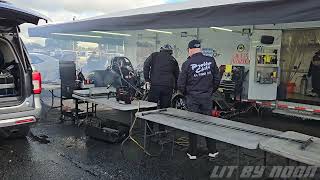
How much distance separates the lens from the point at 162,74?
215 inches

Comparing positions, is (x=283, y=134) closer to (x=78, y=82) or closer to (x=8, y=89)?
(x=8, y=89)

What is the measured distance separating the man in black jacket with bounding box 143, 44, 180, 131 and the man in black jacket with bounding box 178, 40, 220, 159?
2.74ft

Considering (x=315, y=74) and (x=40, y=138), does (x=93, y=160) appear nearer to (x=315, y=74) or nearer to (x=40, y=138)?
(x=40, y=138)

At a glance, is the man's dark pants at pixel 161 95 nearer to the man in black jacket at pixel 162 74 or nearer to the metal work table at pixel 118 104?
the man in black jacket at pixel 162 74

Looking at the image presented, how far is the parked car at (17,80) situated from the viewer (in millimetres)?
4223

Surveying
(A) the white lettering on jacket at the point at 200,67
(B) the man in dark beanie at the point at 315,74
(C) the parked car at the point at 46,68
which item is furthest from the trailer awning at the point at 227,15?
(C) the parked car at the point at 46,68

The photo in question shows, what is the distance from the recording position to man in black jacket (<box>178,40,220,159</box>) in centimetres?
452

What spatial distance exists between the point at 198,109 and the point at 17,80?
272cm

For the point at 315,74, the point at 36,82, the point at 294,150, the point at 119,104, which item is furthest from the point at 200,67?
the point at 315,74

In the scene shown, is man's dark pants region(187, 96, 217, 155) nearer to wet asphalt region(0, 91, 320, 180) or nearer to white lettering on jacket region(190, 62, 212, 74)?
wet asphalt region(0, 91, 320, 180)

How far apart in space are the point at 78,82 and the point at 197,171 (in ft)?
12.6

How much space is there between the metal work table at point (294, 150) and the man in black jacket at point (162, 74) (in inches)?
101

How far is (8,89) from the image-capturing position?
4.57m

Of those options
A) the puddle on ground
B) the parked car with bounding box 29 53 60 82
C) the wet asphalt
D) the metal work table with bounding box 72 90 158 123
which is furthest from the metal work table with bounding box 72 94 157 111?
the parked car with bounding box 29 53 60 82
